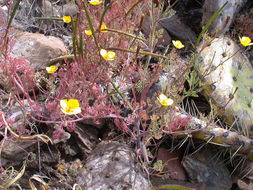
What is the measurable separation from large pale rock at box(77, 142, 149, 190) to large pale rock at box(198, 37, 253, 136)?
80 centimetres

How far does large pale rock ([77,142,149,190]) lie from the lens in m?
1.99

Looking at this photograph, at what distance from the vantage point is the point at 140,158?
220cm

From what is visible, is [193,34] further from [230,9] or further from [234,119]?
[234,119]

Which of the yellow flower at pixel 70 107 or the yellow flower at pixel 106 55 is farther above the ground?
the yellow flower at pixel 106 55

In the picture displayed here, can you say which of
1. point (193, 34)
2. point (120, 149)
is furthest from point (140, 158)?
point (193, 34)

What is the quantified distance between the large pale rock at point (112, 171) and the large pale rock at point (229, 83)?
2.62 ft

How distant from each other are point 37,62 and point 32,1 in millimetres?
1156

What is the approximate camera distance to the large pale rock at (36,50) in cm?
257

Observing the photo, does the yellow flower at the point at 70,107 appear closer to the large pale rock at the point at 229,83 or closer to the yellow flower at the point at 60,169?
the yellow flower at the point at 60,169

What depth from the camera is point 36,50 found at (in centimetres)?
260

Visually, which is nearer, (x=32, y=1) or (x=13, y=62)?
(x=13, y=62)

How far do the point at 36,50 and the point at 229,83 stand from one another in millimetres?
1718

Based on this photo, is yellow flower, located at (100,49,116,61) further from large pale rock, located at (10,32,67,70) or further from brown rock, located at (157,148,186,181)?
brown rock, located at (157,148,186,181)

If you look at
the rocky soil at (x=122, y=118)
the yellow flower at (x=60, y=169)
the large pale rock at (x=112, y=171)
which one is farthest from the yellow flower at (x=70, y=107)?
the yellow flower at (x=60, y=169)
